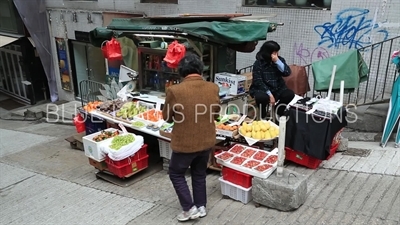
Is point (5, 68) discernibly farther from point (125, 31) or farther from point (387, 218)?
point (387, 218)

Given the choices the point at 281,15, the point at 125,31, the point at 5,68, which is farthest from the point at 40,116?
the point at 281,15

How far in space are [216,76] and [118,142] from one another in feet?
7.59

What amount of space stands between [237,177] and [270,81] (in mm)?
2118

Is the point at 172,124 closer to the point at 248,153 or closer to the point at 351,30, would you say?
the point at 248,153

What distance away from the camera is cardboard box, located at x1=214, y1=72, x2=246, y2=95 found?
6.55 m

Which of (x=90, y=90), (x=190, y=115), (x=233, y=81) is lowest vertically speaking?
(x=90, y=90)

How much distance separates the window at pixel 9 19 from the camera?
576 inches

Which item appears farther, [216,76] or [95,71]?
[95,71]

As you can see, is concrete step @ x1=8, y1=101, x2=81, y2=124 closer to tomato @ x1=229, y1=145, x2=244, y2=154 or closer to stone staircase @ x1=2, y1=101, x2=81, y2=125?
stone staircase @ x1=2, y1=101, x2=81, y2=125

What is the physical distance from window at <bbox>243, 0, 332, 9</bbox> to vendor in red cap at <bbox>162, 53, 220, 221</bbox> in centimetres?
472

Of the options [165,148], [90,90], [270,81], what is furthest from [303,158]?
[90,90]

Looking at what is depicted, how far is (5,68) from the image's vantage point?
1744 centimetres

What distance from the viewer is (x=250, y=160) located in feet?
15.3

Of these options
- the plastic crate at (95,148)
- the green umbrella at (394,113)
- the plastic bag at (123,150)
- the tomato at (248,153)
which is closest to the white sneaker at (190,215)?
the tomato at (248,153)
